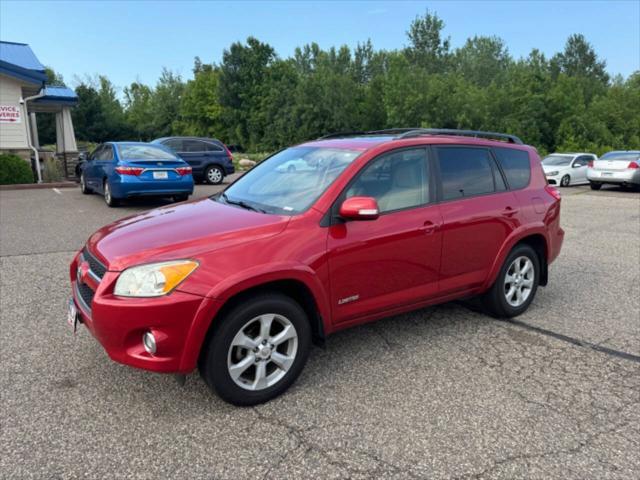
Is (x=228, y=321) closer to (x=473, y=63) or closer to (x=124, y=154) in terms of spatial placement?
(x=124, y=154)

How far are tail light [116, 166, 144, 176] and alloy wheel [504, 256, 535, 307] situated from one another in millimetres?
8149

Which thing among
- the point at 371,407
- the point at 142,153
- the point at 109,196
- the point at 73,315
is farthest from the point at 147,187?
the point at 371,407

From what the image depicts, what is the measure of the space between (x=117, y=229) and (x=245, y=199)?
0.96 m

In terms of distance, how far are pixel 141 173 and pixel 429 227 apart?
8.10 m

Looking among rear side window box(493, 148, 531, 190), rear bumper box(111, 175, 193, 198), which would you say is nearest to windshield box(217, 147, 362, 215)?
rear side window box(493, 148, 531, 190)

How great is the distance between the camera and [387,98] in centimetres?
4866

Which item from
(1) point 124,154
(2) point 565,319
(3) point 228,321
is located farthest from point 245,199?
(1) point 124,154

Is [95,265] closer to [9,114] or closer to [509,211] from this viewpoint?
[509,211]

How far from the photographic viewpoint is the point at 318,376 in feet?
11.5

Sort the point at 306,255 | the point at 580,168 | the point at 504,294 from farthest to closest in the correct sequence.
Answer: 1. the point at 580,168
2. the point at 504,294
3. the point at 306,255

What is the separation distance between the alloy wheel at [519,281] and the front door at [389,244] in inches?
41.0

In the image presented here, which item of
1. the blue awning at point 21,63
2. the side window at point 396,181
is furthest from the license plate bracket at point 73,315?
the blue awning at point 21,63

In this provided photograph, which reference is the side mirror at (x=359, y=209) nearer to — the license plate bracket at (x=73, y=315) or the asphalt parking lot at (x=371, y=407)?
the asphalt parking lot at (x=371, y=407)

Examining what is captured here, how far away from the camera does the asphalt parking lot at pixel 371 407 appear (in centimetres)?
260
